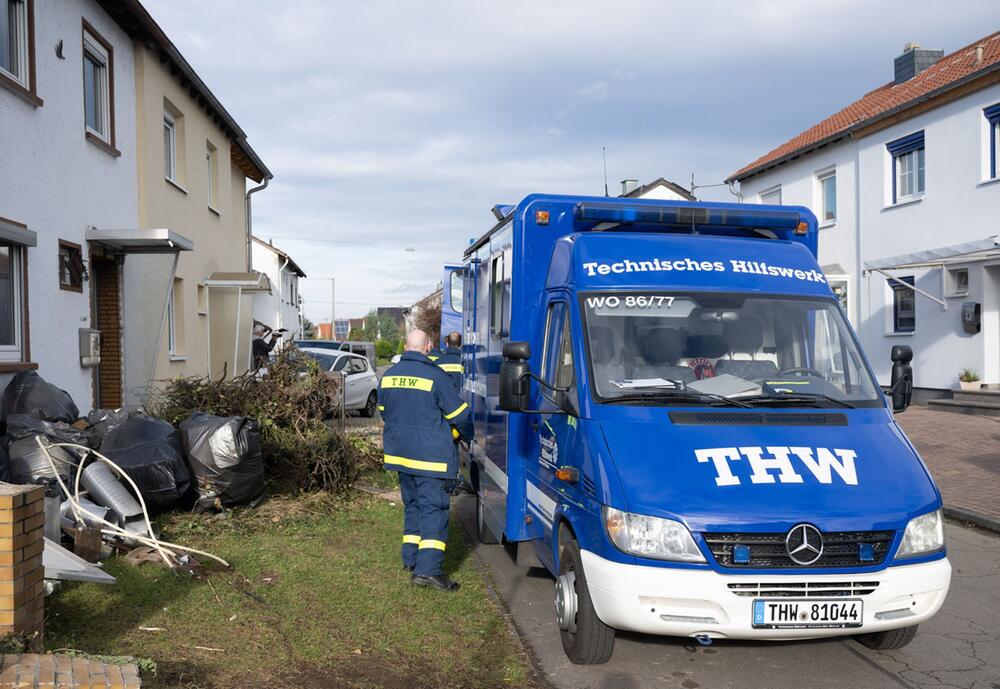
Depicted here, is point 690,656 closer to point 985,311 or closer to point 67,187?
point 67,187

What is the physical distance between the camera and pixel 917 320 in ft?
61.2

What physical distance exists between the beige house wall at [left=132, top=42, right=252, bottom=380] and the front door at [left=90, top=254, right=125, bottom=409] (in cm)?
53

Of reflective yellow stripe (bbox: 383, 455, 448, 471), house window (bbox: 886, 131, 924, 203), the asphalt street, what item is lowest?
the asphalt street

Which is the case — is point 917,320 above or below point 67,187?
below

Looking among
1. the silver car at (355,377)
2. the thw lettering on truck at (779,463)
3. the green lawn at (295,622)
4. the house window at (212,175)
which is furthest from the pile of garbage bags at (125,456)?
the house window at (212,175)

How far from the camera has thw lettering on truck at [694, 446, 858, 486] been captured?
14.2 feet

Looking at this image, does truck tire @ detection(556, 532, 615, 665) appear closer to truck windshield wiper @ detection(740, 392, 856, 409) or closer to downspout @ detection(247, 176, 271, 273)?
truck windshield wiper @ detection(740, 392, 856, 409)

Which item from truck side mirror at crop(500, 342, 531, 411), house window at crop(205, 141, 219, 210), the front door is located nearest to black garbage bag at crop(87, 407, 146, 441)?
the front door

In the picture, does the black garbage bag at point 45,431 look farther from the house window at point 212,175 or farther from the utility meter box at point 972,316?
the utility meter box at point 972,316

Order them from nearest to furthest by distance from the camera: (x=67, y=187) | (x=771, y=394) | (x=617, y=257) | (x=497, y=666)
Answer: (x=497, y=666)
(x=771, y=394)
(x=617, y=257)
(x=67, y=187)

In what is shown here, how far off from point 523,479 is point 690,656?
5.31 feet

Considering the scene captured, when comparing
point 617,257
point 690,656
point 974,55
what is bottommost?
point 690,656

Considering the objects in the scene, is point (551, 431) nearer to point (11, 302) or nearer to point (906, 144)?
point (11, 302)

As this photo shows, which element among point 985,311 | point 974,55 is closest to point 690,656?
point 985,311
